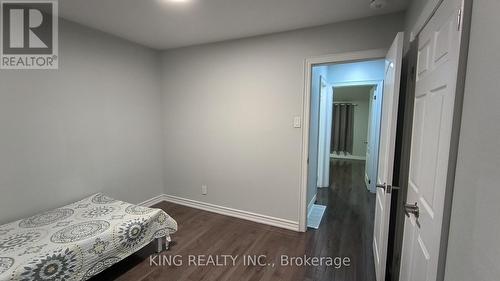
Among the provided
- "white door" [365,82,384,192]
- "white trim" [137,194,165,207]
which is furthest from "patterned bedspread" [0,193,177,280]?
"white door" [365,82,384,192]

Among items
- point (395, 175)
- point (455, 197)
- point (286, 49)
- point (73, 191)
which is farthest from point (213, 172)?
point (455, 197)

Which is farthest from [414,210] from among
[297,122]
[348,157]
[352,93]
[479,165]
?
[348,157]

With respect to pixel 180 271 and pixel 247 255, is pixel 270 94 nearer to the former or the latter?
pixel 247 255

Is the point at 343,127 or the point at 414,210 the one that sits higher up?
the point at 343,127

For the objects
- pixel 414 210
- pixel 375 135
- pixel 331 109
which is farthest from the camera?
pixel 331 109

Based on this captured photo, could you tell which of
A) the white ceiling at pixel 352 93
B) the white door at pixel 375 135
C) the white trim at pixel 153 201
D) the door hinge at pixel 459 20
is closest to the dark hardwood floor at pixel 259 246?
the white trim at pixel 153 201

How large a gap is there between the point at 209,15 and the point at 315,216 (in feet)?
9.10

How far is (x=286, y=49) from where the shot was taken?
8.65 feet

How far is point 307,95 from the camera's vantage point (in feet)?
8.47

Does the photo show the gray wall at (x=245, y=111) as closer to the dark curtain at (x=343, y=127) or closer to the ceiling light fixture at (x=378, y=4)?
the ceiling light fixture at (x=378, y=4)

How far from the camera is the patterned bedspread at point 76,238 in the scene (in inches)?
60.7

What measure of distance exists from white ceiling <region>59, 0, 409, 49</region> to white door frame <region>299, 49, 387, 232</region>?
35cm

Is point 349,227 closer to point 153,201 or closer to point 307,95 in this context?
point 307,95

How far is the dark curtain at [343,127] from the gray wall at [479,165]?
7.71 metres
